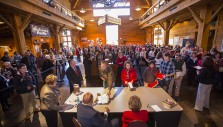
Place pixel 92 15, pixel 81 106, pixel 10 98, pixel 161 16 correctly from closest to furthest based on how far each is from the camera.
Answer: pixel 81 106, pixel 10 98, pixel 161 16, pixel 92 15

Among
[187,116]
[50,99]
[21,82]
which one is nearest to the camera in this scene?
[50,99]

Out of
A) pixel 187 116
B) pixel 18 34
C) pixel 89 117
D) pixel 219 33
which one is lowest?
pixel 187 116

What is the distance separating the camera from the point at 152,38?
18.1 m

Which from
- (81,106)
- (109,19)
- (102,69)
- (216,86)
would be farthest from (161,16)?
(81,106)

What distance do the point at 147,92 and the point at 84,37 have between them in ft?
63.5

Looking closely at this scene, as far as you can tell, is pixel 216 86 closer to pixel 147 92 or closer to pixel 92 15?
pixel 147 92

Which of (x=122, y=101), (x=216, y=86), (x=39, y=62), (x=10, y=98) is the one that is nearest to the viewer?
(x=122, y=101)

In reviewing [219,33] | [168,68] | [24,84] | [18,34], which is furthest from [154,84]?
[18,34]

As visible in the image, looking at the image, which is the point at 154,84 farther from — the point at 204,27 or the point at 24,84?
the point at 204,27

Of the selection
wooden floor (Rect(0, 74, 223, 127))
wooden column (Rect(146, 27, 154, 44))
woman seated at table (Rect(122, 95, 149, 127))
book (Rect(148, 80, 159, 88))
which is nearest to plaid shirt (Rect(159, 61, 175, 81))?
book (Rect(148, 80, 159, 88))

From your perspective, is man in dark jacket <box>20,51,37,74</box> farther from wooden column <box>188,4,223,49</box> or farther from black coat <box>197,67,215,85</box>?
wooden column <box>188,4,223,49</box>

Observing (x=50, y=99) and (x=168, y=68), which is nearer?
(x=50, y=99)

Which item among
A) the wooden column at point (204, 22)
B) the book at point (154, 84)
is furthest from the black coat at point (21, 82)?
the wooden column at point (204, 22)

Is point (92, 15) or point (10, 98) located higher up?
point (92, 15)
